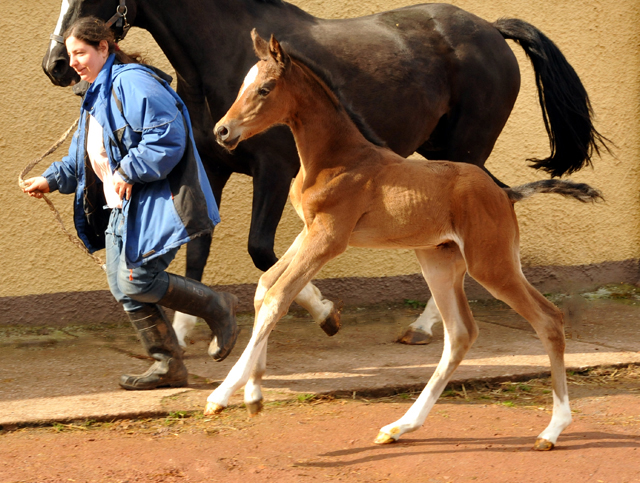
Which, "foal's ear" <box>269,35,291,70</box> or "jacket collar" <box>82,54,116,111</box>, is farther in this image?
"jacket collar" <box>82,54,116,111</box>

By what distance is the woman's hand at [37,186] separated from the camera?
3.90m

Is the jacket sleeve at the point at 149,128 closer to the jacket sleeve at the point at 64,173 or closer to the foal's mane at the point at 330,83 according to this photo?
the jacket sleeve at the point at 64,173

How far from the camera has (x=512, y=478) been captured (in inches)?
116

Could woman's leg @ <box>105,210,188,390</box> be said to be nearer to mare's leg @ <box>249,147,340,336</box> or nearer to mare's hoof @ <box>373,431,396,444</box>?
mare's leg @ <box>249,147,340,336</box>

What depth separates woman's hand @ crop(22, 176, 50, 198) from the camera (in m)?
3.90

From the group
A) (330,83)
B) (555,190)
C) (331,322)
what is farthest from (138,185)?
Result: (555,190)

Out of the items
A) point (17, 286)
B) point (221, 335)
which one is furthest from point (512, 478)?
point (17, 286)

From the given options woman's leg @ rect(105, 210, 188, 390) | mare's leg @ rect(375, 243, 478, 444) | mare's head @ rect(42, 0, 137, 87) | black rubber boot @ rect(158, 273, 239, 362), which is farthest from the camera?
mare's head @ rect(42, 0, 137, 87)

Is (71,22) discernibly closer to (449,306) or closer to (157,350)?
(157,350)

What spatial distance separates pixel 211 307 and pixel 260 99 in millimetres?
1317

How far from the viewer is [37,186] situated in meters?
3.91

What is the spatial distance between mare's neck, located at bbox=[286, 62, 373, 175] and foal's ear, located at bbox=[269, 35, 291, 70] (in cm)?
13

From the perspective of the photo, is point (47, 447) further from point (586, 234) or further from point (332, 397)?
point (586, 234)

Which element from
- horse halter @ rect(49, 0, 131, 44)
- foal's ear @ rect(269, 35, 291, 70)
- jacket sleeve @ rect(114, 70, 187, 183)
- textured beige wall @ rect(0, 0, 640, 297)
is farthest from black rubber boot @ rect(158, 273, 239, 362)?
textured beige wall @ rect(0, 0, 640, 297)
